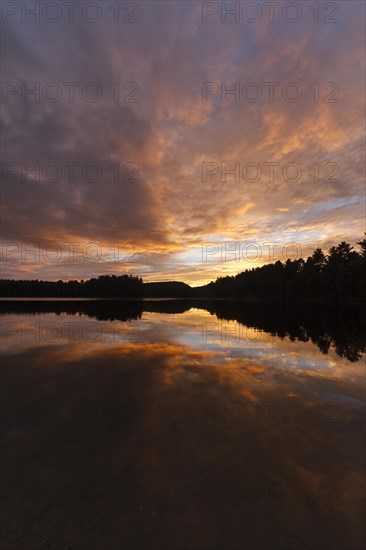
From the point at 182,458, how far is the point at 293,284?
99.1m

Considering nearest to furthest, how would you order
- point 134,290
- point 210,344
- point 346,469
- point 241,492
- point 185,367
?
point 241,492
point 346,469
point 185,367
point 210,344
point 134,290

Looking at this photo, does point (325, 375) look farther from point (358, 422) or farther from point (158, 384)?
point (158, 384)

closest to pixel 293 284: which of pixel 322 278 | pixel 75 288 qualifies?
pixel 322 278

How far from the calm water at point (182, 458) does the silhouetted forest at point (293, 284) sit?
65.0 meters

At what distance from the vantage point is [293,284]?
96.1m

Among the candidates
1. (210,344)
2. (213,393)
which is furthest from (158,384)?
(210,344)

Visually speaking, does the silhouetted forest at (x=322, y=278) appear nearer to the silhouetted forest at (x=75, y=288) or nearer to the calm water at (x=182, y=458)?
the calm water at (x=182, y=458)

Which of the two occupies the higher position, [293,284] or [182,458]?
[293,284]

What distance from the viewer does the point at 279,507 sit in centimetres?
411

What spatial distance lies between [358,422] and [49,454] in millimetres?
7520

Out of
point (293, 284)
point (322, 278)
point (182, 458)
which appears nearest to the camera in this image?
point (182, 458)

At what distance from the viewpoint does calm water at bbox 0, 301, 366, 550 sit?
3.72m

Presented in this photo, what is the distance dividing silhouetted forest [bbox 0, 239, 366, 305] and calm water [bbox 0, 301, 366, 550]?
213 ft

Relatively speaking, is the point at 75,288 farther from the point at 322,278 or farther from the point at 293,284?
the point at 322,278
